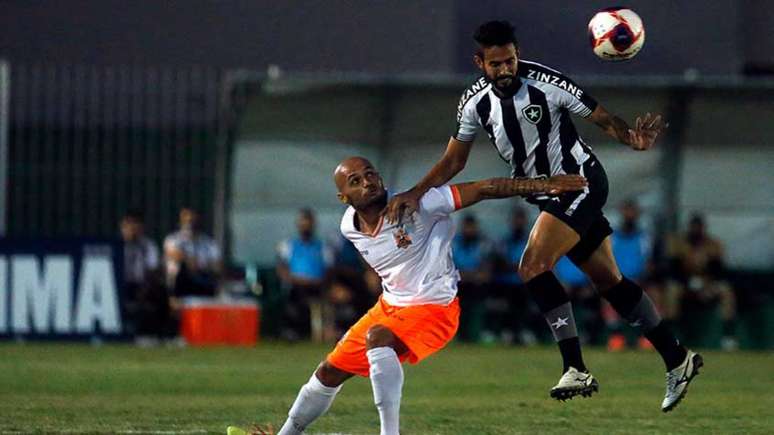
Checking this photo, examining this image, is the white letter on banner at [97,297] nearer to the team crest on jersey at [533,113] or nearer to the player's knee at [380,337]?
the team crest on jersey at [533,113]

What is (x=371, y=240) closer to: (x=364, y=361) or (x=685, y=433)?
(x=364, y=361)

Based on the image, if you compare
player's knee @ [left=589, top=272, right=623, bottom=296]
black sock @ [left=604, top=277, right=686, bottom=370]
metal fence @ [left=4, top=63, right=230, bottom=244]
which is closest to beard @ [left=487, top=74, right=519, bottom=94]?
player's knee @ [left=589, top=272, right=623, bottom=296]

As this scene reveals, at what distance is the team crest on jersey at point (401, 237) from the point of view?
8.55 metres

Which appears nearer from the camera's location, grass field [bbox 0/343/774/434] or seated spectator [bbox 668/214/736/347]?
grass field [bbox 0/343/774/434]

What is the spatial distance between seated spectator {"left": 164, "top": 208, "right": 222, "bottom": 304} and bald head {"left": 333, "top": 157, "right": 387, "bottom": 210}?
38.9 feet

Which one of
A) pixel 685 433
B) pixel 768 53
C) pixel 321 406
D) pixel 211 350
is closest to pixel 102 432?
pixel 321 406

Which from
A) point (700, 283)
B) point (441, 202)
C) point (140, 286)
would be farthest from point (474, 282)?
point (441, 202)

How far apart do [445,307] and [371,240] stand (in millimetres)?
518

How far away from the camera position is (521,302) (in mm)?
21156

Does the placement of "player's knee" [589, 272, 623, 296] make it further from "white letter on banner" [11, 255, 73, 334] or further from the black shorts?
"white letter on banner" [11, 255, 73, 334]

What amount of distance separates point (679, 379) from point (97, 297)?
36.2 ft

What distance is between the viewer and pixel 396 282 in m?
8.61

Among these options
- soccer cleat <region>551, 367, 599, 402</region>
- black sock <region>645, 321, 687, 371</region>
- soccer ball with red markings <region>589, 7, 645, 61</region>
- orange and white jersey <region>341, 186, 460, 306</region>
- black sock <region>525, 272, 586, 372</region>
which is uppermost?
soccer ball with red markings <region>589, 7, 645, 61</region>

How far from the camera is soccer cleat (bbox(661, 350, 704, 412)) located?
32.9 feet
